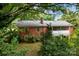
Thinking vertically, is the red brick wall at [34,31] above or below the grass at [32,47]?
above

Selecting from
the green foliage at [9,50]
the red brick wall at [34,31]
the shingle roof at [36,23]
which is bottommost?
the green foliage at [9,50]

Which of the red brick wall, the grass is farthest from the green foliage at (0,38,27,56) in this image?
the red brick wall

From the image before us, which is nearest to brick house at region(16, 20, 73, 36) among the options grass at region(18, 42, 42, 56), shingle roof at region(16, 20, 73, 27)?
shingle roof at region(16, 20, 73, 27)

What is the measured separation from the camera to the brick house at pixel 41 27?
3721 mm

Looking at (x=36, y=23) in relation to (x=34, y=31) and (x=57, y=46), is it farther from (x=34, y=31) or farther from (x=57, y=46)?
(x=57, y=46)

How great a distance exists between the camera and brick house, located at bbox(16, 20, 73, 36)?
3.72m

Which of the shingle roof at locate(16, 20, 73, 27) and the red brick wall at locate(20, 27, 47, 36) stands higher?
the shingle roof at locate(16, 20, 73, 27)

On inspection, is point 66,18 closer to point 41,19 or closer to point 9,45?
point 41,19

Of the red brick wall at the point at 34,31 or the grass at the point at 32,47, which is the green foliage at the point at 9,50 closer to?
the grass at the point at 32,47

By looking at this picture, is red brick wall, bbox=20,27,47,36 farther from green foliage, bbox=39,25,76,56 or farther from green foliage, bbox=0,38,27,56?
green foliage, bbox=0,38,27,56

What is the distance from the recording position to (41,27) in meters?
3.72

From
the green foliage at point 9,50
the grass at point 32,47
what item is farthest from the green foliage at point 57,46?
the green foliage at point 9,50

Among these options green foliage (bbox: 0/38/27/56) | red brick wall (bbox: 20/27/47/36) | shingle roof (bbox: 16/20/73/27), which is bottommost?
green foliage (bbox: 0/38/27/56)

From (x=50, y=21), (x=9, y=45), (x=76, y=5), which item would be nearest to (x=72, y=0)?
(x=76, y=5)
